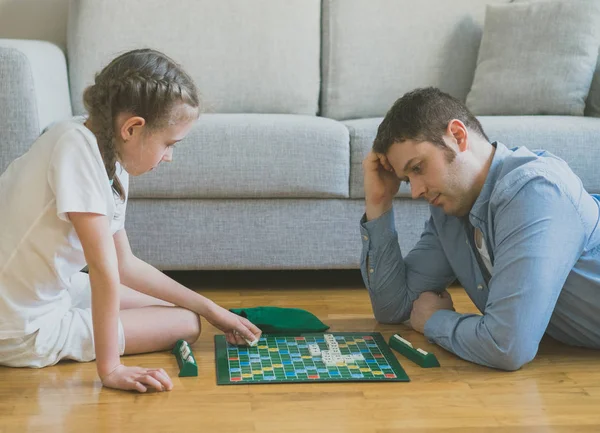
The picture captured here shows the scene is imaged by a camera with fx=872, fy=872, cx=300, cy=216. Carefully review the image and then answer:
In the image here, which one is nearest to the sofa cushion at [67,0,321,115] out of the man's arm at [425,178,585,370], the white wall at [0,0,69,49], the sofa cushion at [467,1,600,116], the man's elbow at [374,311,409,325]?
the white wall at [0,0,69,49]

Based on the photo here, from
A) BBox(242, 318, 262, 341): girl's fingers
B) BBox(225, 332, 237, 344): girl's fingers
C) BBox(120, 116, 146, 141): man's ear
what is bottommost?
BBox(225, 332, 237, 344): girl's fingers

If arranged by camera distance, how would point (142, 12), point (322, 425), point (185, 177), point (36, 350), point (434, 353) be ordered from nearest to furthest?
point (322, 425), point (36, 350), point (434, 353), point (185, 177), point (142, 12)

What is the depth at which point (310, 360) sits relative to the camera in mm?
1958

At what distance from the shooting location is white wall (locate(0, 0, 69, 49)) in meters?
3.41

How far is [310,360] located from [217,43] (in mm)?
1519

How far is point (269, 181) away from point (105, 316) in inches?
36.8

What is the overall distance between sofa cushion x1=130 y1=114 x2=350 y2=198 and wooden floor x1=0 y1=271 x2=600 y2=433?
23.9 inches

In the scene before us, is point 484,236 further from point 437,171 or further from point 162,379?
point 162,379

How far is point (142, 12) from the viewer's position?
3.07 metres

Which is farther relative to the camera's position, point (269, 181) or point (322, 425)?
point (269, 181)

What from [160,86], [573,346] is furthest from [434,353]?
[160,86]

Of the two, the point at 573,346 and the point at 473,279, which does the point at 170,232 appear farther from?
the point at 573,346

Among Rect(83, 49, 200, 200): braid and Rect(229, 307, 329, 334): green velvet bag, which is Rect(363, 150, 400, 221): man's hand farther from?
Rect(83, 49, 200, 200): braid

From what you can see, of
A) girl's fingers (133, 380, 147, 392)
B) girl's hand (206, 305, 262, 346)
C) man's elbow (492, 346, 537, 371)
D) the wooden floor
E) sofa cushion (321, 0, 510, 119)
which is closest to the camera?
the wooden floor
